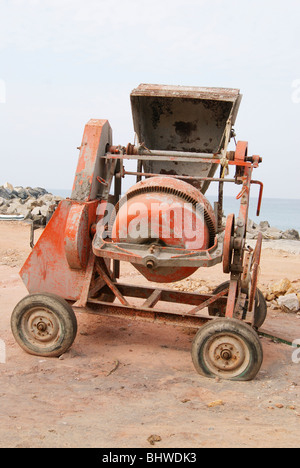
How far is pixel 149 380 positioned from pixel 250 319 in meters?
1.04

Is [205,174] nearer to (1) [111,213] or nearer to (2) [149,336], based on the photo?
(1) [111,213]

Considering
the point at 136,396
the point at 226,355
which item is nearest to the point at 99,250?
the point at 136,396

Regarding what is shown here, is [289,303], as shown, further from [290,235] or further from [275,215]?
[275,215]

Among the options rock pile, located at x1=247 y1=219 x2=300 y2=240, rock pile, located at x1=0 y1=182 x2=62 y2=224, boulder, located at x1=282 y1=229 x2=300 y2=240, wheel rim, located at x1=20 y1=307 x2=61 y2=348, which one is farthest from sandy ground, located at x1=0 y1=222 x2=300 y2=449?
boulder, located at x1=282 y1=229 x2=300 y2=240

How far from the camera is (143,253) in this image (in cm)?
408

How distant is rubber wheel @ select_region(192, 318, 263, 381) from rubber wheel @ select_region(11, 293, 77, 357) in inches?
43.1

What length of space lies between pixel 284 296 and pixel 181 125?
266 cm

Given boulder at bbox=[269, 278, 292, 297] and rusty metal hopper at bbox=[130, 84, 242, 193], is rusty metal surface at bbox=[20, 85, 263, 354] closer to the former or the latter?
rusty metal hopper at bbox=[130, 84, 242, 193]

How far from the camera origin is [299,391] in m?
3.74

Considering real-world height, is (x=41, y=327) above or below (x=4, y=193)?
above

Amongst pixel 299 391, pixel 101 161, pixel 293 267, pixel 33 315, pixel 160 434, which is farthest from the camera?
pixel 293 267

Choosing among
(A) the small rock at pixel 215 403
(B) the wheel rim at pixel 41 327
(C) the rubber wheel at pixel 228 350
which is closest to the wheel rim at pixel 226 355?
(C) the rubber wheel at pixel 228 350

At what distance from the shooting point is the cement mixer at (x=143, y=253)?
3908 mm

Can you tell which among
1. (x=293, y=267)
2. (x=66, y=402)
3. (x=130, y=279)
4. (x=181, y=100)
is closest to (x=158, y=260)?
(x=66, y=402)
